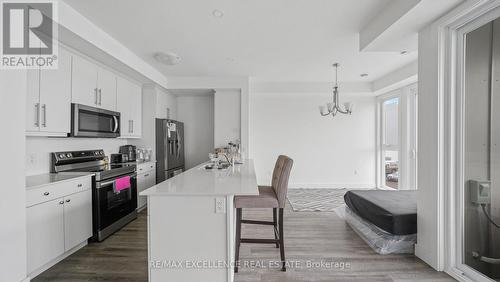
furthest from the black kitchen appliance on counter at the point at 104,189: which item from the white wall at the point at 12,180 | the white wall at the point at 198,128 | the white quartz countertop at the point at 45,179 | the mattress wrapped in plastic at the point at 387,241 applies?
the mattress wrapped in plastic at the point at 387,241

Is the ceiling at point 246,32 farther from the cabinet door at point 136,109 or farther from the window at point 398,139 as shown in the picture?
the window at point 398,139

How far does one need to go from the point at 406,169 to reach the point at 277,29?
14.0ft

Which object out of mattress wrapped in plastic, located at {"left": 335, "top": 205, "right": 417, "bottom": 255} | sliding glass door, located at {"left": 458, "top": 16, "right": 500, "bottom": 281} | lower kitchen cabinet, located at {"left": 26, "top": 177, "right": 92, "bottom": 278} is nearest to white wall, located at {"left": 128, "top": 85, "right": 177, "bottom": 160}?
lower kitchen cabinet, located at {"left": 26, "top": 177, "right": 92, "bottom": 278}

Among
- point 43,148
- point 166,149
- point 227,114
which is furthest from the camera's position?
point 227,114

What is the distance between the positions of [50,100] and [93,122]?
630 mm

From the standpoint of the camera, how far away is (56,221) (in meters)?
2.16

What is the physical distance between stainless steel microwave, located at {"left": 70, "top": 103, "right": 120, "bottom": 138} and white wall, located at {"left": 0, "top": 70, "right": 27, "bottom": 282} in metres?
0.95

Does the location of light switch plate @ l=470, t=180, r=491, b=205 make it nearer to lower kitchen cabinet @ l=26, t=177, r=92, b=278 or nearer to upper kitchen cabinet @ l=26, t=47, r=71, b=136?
lower kitchen cabinet @ l=26, t=177, r=92, b=278

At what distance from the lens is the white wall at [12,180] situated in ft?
5.30

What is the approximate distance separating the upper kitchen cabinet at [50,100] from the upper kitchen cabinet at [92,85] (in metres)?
0.11

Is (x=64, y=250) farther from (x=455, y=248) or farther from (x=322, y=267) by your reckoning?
(x=455, y=248)

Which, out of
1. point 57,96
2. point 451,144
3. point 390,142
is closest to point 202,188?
point 57,96

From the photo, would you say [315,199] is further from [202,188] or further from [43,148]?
[43,148]

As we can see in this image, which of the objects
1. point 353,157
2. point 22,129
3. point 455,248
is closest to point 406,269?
point 455,248
